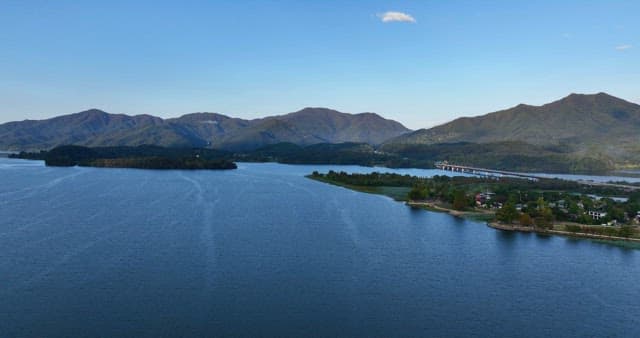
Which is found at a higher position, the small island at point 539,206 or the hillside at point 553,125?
the hillside at point 553,125

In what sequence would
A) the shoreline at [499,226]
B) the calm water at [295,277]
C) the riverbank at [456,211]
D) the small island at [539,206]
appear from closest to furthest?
the calm water at [295,277]
the shoreline at [499,226]
the small island at [539,206]
the riverbank at [456,211]

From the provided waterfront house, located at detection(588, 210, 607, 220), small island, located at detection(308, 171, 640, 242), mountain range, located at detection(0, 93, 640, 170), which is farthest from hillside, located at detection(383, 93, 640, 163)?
waterfront house, located at detection(588, 210, 607, 220)

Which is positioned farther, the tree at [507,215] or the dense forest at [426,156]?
the dense forest at [426,156]

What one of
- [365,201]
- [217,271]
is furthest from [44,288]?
[365,201]

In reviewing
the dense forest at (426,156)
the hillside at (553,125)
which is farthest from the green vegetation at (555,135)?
the dense forest at (426,156)

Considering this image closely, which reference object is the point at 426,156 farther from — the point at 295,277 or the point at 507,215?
the point at 295,277

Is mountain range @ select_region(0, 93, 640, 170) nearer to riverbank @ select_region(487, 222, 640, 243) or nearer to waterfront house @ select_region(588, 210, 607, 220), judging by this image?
waterfront house @ select_region(588, 210, 607, 220)

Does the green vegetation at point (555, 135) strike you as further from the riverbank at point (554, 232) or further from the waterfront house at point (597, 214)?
the riverbank at point (554, 232)

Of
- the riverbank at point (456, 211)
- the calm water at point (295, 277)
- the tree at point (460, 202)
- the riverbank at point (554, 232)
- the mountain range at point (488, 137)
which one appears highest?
the mountain range at point (488, 137)
